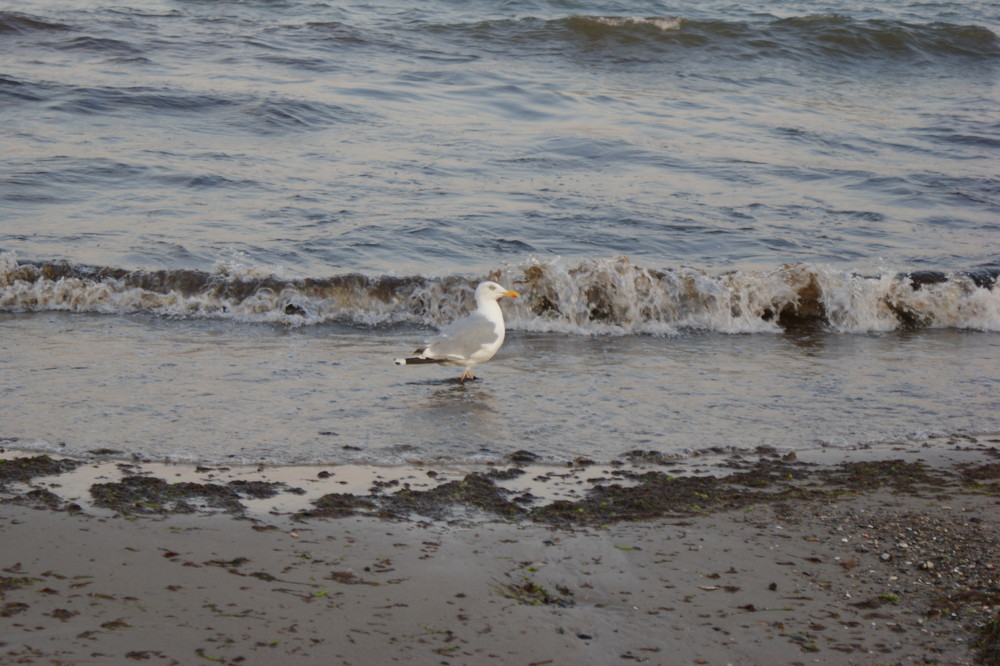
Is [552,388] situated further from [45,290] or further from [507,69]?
[507,69]

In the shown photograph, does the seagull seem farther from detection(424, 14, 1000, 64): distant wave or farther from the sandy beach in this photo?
detection(424, 14, 1000, 64): distant wave

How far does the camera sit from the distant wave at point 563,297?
7.75m

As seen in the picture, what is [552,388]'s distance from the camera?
19.7 ft

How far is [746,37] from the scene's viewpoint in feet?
62.7

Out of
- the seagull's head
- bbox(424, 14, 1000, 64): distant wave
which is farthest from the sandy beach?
bbox(424, 14, 1000, 64): distant wave

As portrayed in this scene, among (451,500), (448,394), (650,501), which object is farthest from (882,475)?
(448,394)

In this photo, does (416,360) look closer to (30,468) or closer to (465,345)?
(465,345)

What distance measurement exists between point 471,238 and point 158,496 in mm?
5761

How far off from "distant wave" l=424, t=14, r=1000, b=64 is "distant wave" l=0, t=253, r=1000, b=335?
33.7 feet

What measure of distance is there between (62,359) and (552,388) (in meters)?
2.84

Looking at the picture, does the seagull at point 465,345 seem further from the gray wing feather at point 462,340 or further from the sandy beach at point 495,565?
the sandy beach at point 495,565

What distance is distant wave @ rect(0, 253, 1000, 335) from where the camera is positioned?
305 inches

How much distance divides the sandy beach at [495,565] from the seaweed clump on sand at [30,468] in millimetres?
12

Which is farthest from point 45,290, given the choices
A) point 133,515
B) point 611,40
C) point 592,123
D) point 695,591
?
point 611,40
